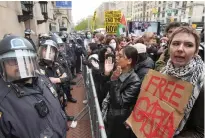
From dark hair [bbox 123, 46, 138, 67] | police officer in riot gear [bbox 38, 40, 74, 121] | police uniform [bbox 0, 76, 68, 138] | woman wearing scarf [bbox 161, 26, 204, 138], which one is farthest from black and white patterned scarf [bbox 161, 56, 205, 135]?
police officer in riot gear [bbox 38, 40, 74, 121]

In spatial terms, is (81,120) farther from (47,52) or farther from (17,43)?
(17,43)

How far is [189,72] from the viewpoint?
→ 60.3 inches

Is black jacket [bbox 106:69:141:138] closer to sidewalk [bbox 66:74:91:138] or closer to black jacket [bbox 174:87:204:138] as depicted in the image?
black jacket [bbox 174:87:204:138]

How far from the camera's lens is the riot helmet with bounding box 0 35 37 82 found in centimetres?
157

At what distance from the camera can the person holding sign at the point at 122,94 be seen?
2254mm

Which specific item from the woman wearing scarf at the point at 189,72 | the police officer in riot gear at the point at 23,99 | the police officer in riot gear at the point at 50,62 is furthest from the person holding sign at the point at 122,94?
the police officer in riot gear at the point at 50,62

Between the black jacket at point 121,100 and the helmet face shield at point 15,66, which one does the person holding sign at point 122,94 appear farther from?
the helmet face shield at point 15,66

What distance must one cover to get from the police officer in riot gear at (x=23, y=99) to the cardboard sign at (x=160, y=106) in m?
0.71

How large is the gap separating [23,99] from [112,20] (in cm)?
515

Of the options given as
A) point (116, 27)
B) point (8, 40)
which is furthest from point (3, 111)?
point (116, 27)

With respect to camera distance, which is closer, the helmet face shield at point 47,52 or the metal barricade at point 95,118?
the metal barricade at point 95,118

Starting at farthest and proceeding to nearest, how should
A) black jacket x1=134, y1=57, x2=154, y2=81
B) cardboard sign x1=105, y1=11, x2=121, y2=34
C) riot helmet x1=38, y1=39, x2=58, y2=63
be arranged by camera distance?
1. cardboard sign x1=105, y1=11, x2=121, y2=34
2. riot helmet x1=38, y1=39, x2=58, y2=63
3. black jacket x1=134, y1=57, x2=154, y2=81

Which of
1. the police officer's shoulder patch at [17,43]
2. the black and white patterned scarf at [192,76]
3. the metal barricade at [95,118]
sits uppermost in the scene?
the police officer's shoulder patch at [17,43]

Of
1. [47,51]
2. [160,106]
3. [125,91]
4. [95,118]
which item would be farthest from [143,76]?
[47,51]
